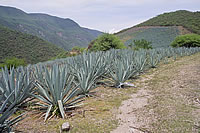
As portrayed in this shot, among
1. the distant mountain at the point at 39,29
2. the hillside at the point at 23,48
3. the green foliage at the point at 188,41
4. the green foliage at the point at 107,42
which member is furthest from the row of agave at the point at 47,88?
the distant mountain at the point at 39,29

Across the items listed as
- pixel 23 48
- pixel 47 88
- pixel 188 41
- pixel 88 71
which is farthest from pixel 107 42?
pixel 23 48

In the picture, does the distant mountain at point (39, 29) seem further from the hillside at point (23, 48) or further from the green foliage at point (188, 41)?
the green foliage at point (188, 41)

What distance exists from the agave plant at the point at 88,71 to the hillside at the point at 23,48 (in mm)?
30166

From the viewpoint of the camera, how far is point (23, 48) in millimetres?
38875

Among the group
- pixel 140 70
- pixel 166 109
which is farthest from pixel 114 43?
pixel 166 109

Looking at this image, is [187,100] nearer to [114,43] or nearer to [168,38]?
[114,43]

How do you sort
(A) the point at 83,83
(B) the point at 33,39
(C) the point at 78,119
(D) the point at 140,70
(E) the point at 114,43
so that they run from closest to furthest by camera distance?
1. (C) the point at 78,119
2. (A) the point at 83,83
3. (D) the point at 140,70
4. (E) the point at 114,43
5. (B) the point at 33,39

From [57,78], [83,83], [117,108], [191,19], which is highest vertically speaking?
[191,19]

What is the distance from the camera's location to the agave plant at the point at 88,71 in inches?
155

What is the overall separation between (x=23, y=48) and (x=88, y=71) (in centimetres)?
3881

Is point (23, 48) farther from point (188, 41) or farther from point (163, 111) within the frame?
point (163, 111)

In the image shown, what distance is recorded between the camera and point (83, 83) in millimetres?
3918

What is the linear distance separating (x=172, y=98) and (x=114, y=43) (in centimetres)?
898

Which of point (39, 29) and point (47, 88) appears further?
point (39, 29)
